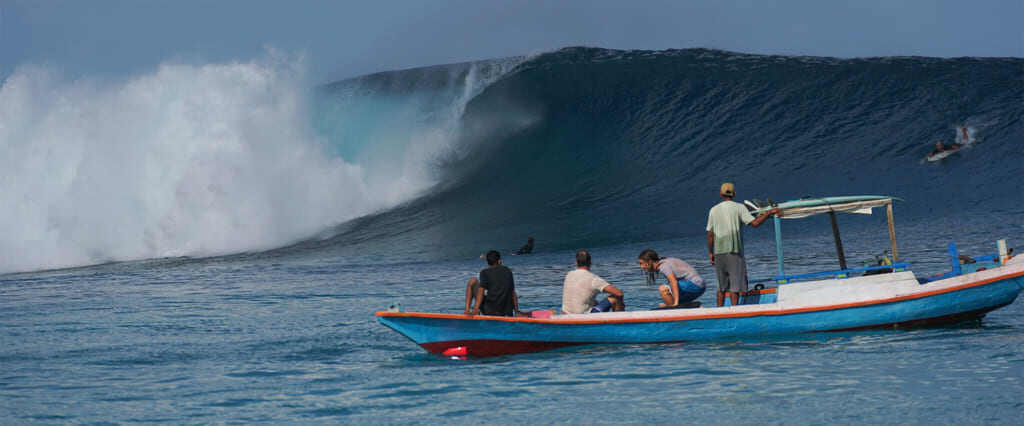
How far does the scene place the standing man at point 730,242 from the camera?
1090 centimetres

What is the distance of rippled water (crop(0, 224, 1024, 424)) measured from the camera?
7.60 meters

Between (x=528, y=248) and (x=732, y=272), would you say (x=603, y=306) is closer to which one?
(x=732, y=272)

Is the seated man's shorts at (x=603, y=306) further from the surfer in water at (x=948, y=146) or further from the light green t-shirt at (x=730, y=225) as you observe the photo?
the surfer in water at (x=948, y=146)

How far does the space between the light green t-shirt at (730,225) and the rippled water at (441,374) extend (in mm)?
1240

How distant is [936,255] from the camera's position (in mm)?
16641

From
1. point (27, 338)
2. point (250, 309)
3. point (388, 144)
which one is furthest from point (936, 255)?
point (388, 144)

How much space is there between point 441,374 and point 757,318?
3.38 meters

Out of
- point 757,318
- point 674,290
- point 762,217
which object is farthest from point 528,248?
point 757,318

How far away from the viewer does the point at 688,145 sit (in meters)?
30.0

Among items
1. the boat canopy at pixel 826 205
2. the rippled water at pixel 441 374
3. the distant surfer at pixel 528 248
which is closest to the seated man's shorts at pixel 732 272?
the boat canopy at pixel 826 205

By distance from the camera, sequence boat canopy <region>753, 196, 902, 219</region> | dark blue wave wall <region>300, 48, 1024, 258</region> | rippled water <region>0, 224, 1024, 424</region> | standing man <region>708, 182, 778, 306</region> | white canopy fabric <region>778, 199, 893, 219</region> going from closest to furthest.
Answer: rippled water <region>0, 224, 1024, 424</region> < standing man <region>708, 182, 778, 306</region> < boat canopy <region>753, 196, 902, 219</region> < white canopy fabric <region>778, 199, 893, 219</region> < dark blue wave wall <region>300, 48, 1024, 258</region>

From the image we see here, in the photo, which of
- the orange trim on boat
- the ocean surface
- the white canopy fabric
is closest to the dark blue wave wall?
the ocean surface

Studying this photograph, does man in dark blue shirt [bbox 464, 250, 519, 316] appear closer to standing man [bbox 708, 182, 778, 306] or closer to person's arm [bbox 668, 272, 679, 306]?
person's arm [bbox 668, 272, 679, 306]

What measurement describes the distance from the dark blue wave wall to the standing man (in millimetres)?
11041
